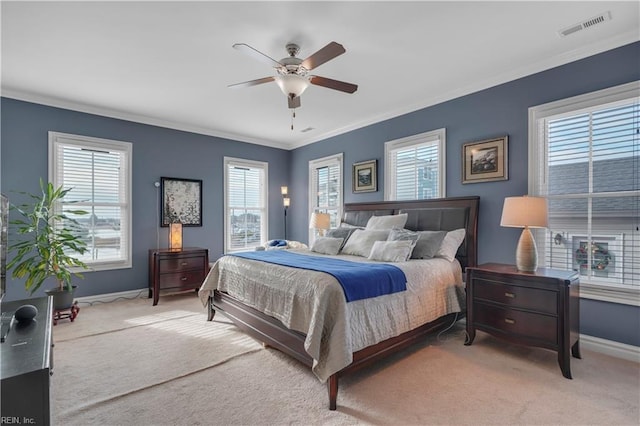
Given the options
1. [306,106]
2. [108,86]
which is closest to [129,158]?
[108,86]

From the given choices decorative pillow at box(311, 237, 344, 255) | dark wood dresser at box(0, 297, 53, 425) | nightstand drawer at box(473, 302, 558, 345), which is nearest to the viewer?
dark wood dresser at box(0, 297, 53, 425)

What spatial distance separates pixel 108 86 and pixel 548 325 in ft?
16.7

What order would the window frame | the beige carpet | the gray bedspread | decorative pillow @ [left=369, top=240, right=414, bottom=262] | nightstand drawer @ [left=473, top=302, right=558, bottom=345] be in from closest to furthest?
the beige carpet < the gray bedspread < nightstand drawer @ [left=473, top=302, right=558, bottom=345] < decorative pillow @ [left=369, top=240, right=414, bottom=262] < the window frame

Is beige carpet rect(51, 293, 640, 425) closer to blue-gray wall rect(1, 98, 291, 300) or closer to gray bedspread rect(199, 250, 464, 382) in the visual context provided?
gray bedspread rect(199, 250, 464, 382)

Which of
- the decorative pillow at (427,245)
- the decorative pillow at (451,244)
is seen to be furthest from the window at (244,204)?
the decorative pillow at (451,244)

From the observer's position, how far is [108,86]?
3646 millimetres

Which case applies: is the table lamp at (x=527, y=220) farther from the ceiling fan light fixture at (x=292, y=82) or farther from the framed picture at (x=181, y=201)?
the framed picture at (x=181, y=201)

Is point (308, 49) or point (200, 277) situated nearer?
point (308, 49)

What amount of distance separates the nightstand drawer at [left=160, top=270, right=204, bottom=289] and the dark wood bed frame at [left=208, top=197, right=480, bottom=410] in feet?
4.21

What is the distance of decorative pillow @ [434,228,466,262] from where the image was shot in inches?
129

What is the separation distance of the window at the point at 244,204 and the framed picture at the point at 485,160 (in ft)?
12.8

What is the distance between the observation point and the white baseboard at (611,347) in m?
2.57

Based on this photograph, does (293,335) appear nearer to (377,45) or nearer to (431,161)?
(377,45)

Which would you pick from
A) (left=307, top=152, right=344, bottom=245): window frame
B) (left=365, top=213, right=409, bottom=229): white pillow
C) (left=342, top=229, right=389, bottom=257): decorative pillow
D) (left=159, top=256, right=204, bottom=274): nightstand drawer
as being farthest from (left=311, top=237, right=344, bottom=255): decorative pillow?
(left=159, top=256, right=204, bottom=274): nightstand drawer
